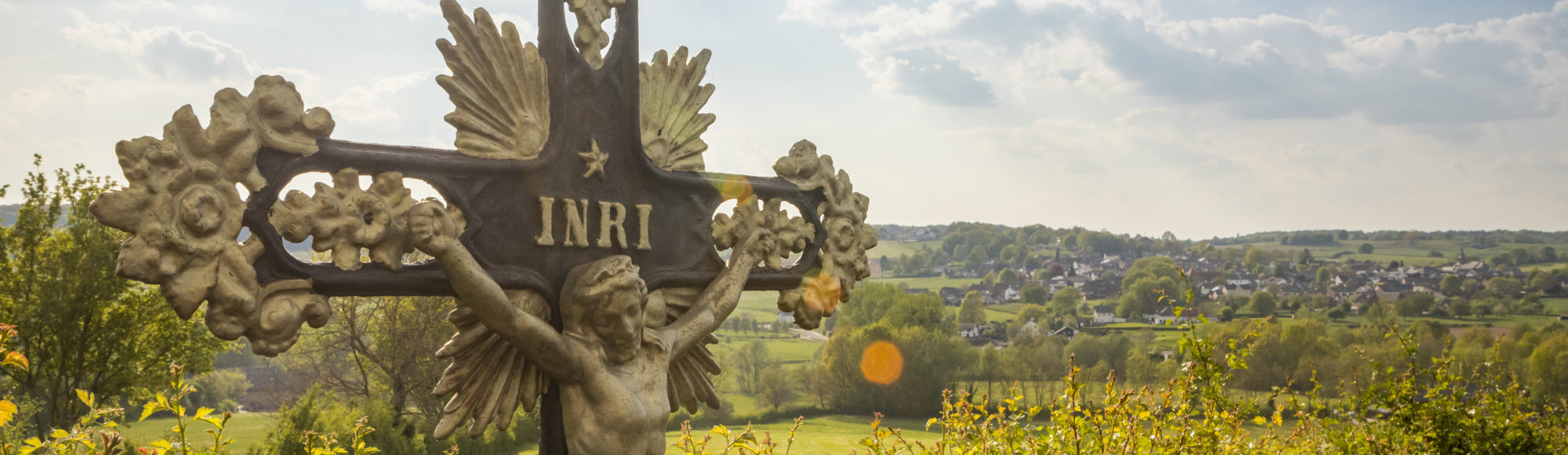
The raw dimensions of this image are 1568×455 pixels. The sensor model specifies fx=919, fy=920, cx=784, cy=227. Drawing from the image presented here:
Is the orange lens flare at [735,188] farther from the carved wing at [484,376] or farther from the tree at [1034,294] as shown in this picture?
the tree at [1034,294]

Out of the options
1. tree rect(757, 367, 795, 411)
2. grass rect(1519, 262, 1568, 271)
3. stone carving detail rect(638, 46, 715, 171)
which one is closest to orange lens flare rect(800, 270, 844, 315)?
stone carving detail rect(638, 46, 715, 171)

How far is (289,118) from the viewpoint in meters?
2.55

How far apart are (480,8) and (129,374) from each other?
1694cm

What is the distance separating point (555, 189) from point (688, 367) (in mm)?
900

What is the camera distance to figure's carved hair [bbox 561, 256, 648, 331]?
2.89m

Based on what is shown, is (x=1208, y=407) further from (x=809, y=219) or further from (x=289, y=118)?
(x=289, y=118)

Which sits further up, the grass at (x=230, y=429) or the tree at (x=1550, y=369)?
the tree at (x=1550, y=369)

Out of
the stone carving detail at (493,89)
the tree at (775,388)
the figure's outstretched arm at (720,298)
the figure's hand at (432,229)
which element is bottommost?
the tree at (775,388)

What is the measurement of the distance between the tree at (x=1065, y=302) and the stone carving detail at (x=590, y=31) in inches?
2019

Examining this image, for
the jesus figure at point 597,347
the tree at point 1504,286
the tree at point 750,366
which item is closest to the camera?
the jesus figure at point 597,347

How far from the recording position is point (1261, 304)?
4366 cm

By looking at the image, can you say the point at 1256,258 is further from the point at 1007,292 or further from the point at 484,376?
the point at 484,376

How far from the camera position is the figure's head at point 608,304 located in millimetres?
2898

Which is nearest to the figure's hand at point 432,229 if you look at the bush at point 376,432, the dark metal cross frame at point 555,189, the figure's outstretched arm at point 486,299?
the figure's outstretched arm at point 486,299
